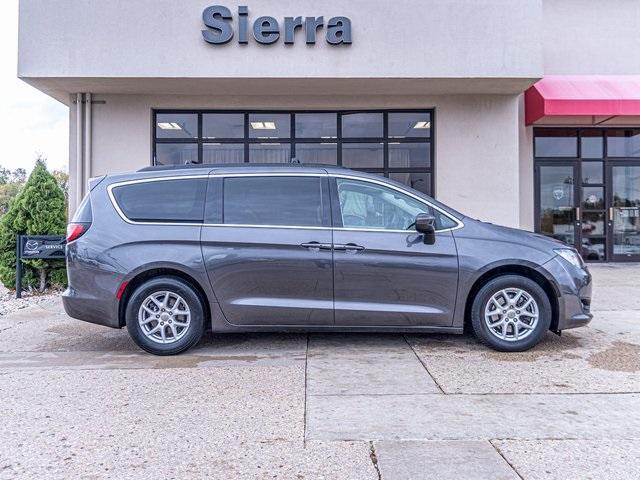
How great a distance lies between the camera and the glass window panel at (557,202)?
12375 mm

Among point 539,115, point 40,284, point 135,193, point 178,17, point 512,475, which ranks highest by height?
point 178,17

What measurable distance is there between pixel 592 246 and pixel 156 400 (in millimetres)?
11956

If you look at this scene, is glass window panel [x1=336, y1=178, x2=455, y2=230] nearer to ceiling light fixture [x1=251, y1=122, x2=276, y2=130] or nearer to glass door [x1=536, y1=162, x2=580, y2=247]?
ceiling light fixture [x1=251, y1=122, x2=276, y2=130]

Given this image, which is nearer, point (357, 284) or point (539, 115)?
point (357, 284)

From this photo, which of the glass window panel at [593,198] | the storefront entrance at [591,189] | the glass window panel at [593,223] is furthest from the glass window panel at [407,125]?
the glass window panel at [593,223]

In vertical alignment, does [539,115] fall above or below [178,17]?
below

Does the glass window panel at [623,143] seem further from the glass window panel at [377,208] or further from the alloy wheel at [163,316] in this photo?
the alloy wheel at [163,316]

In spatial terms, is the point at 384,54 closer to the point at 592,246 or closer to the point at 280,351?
the point at 280,351

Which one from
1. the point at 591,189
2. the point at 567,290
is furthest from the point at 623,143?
the point at 567,290

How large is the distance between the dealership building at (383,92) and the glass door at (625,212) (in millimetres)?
36

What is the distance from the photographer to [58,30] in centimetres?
908

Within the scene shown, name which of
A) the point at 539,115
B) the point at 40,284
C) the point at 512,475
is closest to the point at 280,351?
the point at 512,475

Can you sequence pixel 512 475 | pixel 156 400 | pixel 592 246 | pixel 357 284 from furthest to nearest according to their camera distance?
1. pixel 592 246
2. pixel 357 284
3. pixel 156 400
4. pixel 512 475

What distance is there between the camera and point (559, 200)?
40.7ft
